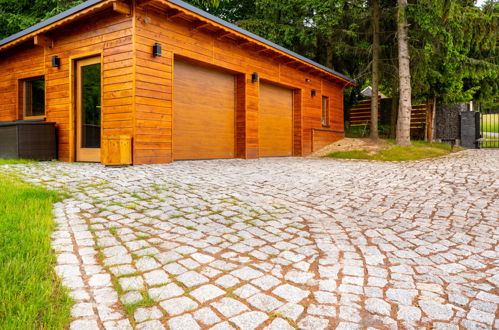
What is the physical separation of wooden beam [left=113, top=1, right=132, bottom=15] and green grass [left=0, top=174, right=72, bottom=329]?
16.2 feet

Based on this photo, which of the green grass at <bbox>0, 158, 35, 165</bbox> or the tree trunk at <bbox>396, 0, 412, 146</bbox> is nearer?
the green grass at <bbox>0, 158, 35, 165</bbox>

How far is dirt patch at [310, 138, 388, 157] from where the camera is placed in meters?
12.9

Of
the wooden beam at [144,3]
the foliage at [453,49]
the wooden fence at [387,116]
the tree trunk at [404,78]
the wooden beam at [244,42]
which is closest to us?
the wooden beam at [144,3]

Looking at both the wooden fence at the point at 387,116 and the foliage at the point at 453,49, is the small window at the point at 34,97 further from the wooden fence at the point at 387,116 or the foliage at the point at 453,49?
the wooden fence at the point at 387,116

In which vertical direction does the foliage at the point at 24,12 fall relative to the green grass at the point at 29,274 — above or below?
above

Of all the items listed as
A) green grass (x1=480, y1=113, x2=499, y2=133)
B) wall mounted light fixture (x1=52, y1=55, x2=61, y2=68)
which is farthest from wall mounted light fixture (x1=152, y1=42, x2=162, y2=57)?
green grass (x1=480, y1=113, x2=499, y2=133)

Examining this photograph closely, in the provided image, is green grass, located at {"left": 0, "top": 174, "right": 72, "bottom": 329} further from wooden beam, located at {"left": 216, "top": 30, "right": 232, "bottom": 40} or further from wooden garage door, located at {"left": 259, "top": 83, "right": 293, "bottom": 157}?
wooden garage door, located at {"left": 259, "top": 83, "right": 293, "bottom": 157}

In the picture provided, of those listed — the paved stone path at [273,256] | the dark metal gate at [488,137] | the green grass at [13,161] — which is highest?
the dark metal gate at [488,137]

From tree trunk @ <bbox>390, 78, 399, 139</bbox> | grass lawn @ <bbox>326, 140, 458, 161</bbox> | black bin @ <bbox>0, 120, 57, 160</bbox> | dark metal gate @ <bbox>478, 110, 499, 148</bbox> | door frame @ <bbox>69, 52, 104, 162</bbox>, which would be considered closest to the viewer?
black bin @ <bbox>0, 120, 57, 160</bbox>

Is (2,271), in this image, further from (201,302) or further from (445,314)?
(445,314)

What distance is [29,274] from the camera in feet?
6.79

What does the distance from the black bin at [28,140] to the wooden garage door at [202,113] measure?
10.2 feet

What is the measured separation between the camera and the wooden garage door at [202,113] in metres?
8.48

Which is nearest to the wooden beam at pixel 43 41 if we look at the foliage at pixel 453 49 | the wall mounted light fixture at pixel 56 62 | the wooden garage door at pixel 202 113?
the wall mounted light fixture at pixel 56 62
